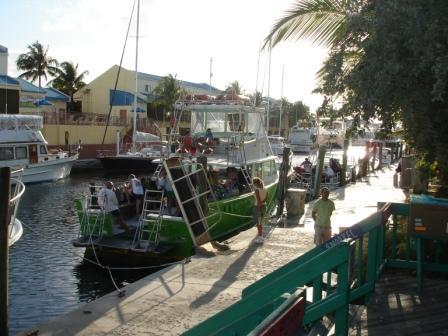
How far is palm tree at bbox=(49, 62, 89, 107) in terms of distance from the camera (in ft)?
235

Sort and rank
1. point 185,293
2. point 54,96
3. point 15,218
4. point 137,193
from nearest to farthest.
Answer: point 185,293 → point 15,218 → point 137,193 → point 54,96

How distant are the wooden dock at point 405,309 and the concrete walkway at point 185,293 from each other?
2.66 m

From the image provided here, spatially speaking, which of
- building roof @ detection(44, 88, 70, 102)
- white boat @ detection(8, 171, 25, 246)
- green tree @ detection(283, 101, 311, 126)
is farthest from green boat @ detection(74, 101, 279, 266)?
green tree @ detection(283, 101, 311, 126)

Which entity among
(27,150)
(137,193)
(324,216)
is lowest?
(27,150)

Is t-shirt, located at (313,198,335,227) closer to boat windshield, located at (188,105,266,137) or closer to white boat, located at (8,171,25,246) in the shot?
white boat, located at (8,171,25,246)

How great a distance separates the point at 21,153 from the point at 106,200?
22.3 metres

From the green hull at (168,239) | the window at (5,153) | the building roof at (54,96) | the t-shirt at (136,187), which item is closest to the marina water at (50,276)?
the green hull at (168,239)

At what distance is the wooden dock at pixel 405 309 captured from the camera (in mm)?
5984

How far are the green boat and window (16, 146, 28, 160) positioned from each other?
1888 centimetres

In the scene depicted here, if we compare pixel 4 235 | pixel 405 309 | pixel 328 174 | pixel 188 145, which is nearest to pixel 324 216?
pixel 405 309

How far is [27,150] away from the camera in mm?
34500

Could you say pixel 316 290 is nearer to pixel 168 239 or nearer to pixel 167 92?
pixel 168 239

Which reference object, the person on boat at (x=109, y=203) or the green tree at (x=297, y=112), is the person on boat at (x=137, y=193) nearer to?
the person on boat at (x=109, y=203)

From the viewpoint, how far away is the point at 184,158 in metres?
15.1
